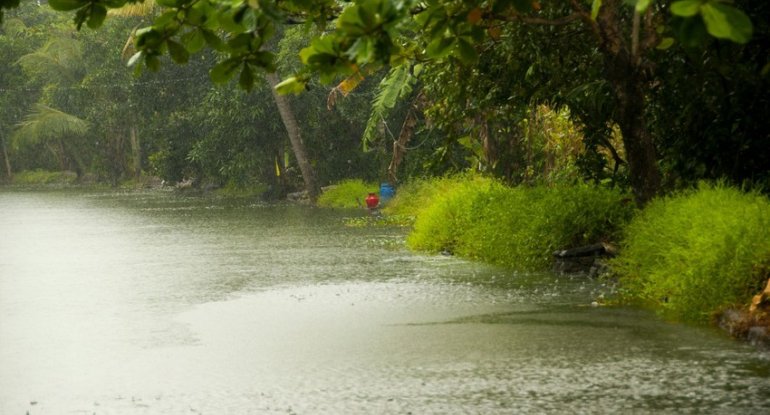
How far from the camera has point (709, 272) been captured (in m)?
9.55

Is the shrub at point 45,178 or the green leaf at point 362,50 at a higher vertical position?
the green leaf at point 362,50

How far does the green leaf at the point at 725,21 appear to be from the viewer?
3238 mm

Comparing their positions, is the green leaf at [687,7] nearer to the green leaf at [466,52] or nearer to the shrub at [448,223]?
the green leaf at [466,52]

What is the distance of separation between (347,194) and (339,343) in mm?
21805

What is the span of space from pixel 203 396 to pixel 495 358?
2.18m

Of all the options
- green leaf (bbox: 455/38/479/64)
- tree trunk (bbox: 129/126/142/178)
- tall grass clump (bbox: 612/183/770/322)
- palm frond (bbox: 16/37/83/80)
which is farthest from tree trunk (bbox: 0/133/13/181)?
green leaf (bbox: 455/38/479/64)

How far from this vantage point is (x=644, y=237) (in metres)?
11.3

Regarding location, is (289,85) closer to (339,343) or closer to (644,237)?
(339,343)

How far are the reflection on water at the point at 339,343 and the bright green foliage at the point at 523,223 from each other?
0.49 m

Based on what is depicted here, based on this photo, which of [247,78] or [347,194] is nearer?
[247,78]

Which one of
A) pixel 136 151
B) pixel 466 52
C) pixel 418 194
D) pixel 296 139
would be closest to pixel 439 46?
pixel 466 52

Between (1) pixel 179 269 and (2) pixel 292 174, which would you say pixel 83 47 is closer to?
(2) pixel 292 174

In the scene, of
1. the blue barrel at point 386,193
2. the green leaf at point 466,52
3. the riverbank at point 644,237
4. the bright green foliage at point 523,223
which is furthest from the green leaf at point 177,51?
the blue barrel at point 386,193

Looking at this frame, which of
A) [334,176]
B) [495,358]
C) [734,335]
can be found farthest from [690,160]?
[334,176]
